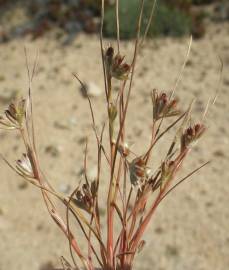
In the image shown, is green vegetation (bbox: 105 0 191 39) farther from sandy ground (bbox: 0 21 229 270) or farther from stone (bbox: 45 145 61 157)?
stone (bbox: 45 145 61 157)

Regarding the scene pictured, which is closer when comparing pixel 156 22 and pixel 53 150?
pixel 53 150

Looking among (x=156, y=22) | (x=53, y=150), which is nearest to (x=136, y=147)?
(x=53, y=150)

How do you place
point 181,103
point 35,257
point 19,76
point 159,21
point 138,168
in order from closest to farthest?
point 138,168
point 35,257
point 181,103
point 19,76
point 159,21

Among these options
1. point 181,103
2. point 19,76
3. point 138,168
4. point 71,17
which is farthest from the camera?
point 71,17

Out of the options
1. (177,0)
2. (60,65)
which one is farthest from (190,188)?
(177,0)

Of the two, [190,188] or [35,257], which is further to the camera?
[190,188]

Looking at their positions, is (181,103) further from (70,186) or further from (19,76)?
(19,76)

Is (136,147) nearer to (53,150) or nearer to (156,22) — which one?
(53,150)

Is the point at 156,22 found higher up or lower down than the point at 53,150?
higher up

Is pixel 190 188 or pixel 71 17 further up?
pixel 71 17
